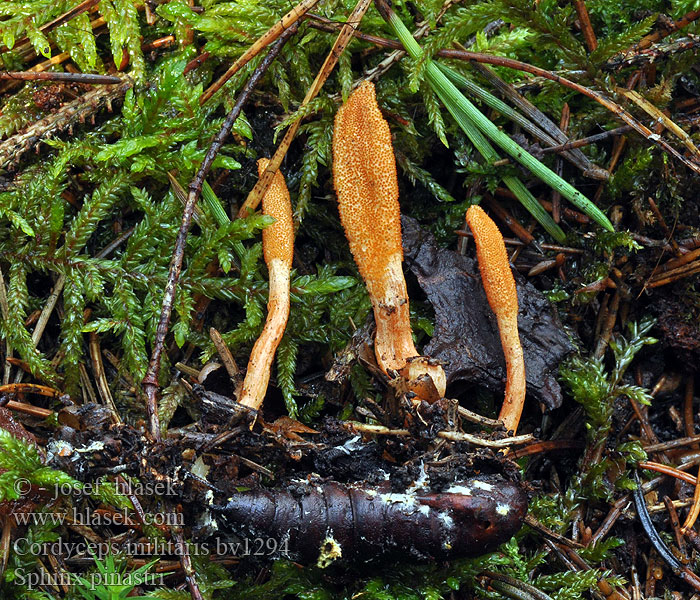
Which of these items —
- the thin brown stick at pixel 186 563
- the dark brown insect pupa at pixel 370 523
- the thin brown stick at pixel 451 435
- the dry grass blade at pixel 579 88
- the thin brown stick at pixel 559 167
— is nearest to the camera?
the thin brown stick at pixel 186 563

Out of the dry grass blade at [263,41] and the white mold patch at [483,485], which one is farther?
the dry grass blade at [263,41]

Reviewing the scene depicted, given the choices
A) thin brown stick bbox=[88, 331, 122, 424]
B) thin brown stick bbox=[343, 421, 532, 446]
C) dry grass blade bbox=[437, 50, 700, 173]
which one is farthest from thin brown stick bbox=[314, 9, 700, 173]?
thin brown stick bbox=[88, 331, 122, 424]

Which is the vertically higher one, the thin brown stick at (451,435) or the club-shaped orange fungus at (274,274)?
the club-shaped orange fungus at (274,274)

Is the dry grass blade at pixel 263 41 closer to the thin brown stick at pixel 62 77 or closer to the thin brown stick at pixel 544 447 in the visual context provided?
the thin brown stick at pixel 62 77

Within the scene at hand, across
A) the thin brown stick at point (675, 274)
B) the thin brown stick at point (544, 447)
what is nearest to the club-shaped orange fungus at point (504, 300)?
the thin brown stick at point (544, 447)

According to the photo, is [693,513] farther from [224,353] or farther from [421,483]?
[224,353]

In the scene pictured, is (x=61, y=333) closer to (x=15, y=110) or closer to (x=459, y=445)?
(x=15, y=110)

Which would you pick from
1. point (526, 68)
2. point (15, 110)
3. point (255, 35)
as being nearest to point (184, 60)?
point (255, 35)

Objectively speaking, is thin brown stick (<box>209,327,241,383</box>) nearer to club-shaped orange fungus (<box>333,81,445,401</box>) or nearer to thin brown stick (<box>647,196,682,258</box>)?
club-shaped orange fungus (<box>333,81,445,401</box>)
